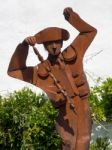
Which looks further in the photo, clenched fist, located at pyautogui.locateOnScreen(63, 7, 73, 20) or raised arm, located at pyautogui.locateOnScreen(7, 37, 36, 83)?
clenched fist, located at pyautogui.locateOnScreen(63, 7, 73, 20)

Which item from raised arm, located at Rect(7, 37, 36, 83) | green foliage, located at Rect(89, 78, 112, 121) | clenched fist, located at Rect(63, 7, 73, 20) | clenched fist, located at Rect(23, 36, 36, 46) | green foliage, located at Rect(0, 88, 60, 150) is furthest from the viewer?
green foliage, located at Rect(89, 78, 112, 121)

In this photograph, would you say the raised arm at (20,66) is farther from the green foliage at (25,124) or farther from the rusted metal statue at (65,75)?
the green foliage at (25,124)

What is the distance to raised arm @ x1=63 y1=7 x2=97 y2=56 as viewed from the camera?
22.5 ft

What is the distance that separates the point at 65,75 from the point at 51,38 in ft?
1.21

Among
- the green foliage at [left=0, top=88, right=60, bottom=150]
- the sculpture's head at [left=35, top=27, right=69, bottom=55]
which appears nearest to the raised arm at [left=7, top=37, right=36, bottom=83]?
the sculpture's head at [left=35, top=27, right=69, bottom=55]

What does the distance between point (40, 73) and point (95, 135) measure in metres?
4.47

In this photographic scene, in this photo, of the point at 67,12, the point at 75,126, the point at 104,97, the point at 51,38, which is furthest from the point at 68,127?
the point at 104,97

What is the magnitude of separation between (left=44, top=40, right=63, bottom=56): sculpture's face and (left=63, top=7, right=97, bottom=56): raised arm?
171 millimetres

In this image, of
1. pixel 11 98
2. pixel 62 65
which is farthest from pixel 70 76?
pixel 11 98

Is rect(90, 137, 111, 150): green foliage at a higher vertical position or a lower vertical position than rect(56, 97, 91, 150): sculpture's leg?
higher

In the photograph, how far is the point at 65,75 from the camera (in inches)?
267

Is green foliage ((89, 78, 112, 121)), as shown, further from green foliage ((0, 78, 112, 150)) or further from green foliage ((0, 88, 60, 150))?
green foliage ((0, 88, 60, 150))

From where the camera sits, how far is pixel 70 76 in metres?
6.81

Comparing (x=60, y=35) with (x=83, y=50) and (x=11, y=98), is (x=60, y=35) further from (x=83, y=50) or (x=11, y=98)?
(x=11, y=98)
